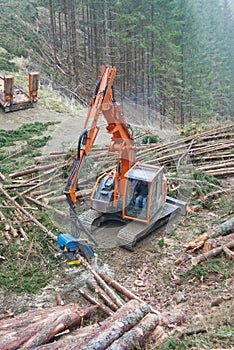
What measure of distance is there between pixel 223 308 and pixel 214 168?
9106mm

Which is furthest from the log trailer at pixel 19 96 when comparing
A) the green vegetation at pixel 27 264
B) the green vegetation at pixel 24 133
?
Answer: the green vegetation at pixel 27 264

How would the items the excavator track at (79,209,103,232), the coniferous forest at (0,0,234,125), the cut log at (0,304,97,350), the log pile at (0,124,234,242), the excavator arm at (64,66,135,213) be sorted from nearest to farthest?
the cut log at (0,304,97,350)
the excavator arm at (64,66,135,213)
the excavator track at (79,209,103,232)
the log pile at (0,124,234,242)
the coniferous forest at (0,0,234,125)

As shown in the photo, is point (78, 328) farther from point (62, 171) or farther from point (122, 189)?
point (62, 171)

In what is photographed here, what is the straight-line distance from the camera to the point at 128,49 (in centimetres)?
3528

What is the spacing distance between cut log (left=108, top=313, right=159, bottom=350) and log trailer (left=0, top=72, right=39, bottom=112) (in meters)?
16.6

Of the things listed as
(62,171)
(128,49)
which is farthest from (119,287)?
A: (128,49)

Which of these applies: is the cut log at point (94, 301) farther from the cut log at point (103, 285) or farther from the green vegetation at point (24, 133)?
the green vegetation at point (24, 133)

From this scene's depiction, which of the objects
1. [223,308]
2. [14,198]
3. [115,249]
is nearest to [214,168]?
[115,249]

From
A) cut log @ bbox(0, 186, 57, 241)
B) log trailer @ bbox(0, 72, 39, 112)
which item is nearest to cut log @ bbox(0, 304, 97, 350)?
cut log @ bbox(0, 186, 57, 241)

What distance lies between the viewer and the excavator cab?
10.6 m

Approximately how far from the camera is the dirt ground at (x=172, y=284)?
21.1 ft

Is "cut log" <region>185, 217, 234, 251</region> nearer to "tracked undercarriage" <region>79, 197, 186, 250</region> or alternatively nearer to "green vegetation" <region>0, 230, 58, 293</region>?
"tracked undercarriage" <region>79, 197, 186, 250</region>

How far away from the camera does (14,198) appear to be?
12.4 metres

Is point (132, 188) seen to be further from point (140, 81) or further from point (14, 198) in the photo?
point (140, 81)
